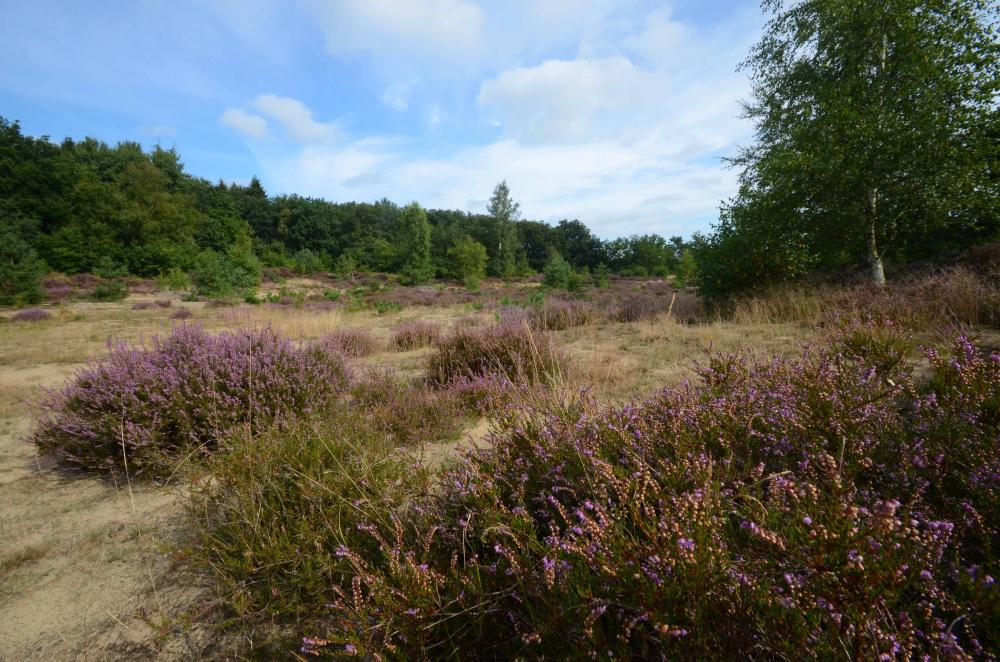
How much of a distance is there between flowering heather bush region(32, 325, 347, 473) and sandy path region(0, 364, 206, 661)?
258 mm

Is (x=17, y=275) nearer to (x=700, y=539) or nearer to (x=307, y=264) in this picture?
(x=307, y=264)

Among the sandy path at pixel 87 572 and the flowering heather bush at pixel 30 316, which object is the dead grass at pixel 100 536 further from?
the flowering heather bush at pixel 30 316

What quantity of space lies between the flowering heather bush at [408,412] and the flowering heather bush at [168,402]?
1.37 ft

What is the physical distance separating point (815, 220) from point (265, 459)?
1122 cm

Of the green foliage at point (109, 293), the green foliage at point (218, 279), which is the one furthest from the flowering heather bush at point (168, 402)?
the green foliage at point (109, 293)

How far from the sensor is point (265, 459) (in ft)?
7.34

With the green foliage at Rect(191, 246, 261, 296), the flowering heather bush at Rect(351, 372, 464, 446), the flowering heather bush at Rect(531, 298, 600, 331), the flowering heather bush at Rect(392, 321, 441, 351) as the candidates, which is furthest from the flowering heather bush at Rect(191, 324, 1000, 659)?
the green foliage at Rect(191, 246, 261, 296)

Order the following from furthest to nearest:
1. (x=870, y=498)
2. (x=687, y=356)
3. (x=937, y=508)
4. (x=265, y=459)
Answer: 1. (x=687, y=356)
2. (x=265, y=459)
3. (x=870, y=498)
4. (x=937, y=508)

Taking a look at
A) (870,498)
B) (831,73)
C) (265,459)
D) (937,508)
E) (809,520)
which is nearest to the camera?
(809,520)

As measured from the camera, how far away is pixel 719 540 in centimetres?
113

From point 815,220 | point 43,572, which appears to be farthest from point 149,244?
point 815,220

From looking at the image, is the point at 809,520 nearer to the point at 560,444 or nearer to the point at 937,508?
the point at 937,508

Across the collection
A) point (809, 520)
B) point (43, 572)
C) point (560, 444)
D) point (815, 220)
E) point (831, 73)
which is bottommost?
point (43, 572)

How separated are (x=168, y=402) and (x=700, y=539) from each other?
12.1 ft
